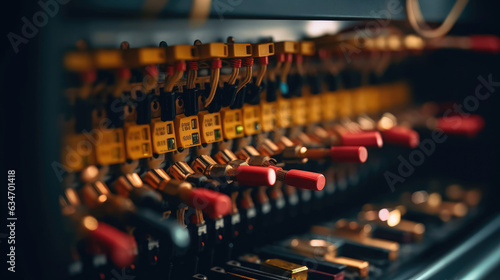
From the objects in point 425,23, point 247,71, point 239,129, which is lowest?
point 239,129

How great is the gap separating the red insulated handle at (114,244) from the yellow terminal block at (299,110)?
72 cm

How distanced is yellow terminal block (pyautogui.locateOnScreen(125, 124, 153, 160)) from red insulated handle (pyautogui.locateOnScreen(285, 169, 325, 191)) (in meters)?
0.30

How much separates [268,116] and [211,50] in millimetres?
354

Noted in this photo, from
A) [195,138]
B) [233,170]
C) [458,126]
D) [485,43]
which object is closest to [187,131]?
[195,138]

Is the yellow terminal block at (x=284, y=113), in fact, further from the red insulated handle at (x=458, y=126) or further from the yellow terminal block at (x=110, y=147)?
the red insulated handle at (x=458, y=126)

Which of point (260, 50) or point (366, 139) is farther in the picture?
point (366, 139)

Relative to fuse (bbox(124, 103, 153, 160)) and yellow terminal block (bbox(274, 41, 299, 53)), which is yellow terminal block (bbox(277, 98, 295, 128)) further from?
fuse (bbox(124, 103, 153, 160))

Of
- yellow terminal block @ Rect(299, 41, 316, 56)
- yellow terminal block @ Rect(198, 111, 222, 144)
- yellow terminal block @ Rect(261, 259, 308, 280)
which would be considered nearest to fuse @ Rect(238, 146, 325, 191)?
yellow terminal block @ Rect(198, 111, 222, 144)

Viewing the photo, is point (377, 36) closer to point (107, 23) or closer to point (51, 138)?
point (107, 23)

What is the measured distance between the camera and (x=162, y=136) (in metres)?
1.04

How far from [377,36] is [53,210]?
1209 millimetres

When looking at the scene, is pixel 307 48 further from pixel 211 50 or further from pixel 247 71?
pixel 211 50

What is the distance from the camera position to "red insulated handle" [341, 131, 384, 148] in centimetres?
126

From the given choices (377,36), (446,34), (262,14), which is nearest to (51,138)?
(262,14)
